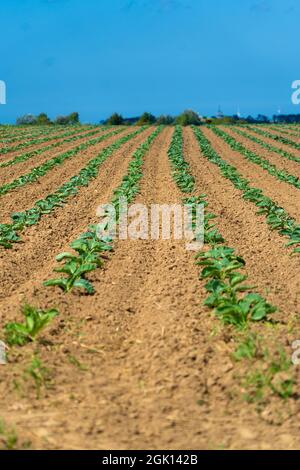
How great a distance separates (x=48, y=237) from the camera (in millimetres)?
9539

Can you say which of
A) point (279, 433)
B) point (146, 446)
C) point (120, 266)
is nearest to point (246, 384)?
point (279, 433)

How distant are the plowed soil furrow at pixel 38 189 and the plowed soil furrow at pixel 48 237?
89cm

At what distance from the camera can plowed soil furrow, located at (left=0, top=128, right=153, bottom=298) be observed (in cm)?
757

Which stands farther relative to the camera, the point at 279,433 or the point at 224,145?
the point at 224,145

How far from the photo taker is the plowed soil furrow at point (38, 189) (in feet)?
41.2

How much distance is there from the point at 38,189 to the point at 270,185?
5.49 m

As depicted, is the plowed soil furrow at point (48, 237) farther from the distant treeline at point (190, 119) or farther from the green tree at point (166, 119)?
the green tree at point (166, 119)

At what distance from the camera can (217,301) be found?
595 centimetres

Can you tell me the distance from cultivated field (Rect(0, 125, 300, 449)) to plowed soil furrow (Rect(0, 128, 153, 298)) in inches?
1.2

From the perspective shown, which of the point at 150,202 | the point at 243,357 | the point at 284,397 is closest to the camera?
the point at 284,397

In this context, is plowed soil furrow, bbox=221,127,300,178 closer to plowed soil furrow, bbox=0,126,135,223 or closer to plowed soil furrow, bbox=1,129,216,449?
plowed soil furrow, bbox=0,126,135,223
